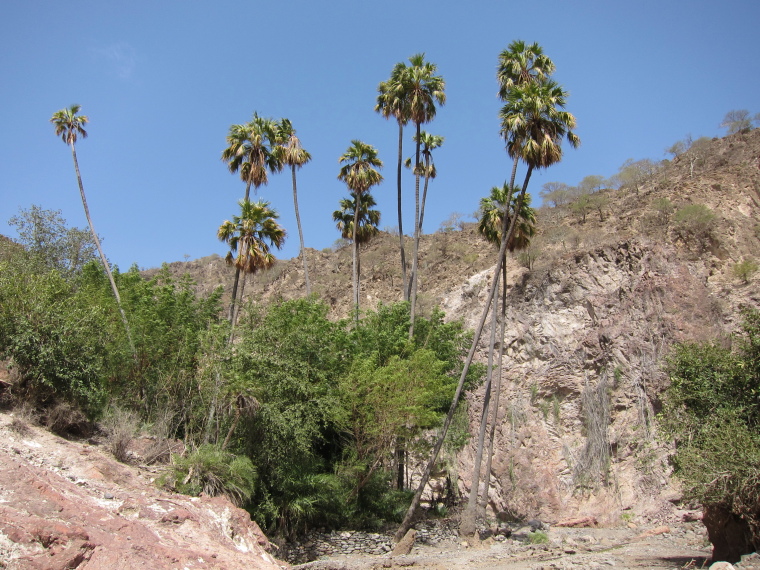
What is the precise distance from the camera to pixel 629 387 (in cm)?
2595

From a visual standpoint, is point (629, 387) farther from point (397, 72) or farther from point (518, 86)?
point (397, 72)

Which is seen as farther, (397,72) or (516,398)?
(516,398)

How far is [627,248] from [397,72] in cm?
1677

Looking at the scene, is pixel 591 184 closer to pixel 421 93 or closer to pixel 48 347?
pixel 421 93

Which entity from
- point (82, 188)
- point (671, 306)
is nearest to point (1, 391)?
point (82, 188)

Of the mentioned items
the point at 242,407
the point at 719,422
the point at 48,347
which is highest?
the point at 48,347

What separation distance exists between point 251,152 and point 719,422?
20287 millimetres

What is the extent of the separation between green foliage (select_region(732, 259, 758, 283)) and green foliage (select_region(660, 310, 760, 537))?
58.6ft

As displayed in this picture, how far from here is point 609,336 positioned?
2755cm

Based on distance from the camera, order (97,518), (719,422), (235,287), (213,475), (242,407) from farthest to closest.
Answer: (235,287), (242,407), (213,475), (719,422), (97,518)

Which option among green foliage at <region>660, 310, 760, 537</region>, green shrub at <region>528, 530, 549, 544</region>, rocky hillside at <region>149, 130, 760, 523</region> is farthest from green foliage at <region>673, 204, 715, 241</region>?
green shrub at <region>528, 530, 549, 544</region>

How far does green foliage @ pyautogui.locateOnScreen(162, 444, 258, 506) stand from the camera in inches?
544

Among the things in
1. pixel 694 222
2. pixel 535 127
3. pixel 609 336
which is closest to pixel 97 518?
pixel 535 127

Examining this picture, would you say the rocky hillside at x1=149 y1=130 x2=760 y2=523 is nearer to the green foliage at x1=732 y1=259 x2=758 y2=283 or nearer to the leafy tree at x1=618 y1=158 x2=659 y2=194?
the green foliage at x1=732 y1=259 x2=758 y2=283
